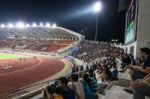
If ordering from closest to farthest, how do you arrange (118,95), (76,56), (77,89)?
(77,89) < (118,95) < (76,56)

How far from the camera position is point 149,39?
789 inches

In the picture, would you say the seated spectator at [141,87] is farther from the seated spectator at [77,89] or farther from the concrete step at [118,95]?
the concrete step at [118,95]

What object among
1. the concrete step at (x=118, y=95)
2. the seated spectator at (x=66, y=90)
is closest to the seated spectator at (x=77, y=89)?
the seated spectator at (x=66, y=90)

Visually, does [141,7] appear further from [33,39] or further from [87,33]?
[87,33]

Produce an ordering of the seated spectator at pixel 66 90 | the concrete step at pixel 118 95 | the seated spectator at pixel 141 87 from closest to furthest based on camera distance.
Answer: the seated spectator at pixel 141 87 < the seated spectator at pixel 66 90 < the concrete step at pixel 118 95

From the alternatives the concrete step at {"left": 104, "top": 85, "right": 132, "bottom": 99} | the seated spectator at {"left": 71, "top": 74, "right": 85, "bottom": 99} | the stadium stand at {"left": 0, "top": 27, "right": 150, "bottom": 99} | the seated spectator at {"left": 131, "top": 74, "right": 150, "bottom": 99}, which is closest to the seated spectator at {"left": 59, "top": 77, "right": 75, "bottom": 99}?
the stadium stand at {"left": 0, "top": 27, "right": 150, "bottom": 99}

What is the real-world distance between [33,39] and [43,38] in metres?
3.24

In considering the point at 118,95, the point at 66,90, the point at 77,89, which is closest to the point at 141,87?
the point at 77,89

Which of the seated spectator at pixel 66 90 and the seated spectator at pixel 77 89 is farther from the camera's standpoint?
the seated spectator at pixel 77 89

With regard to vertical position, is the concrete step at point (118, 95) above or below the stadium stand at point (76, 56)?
below

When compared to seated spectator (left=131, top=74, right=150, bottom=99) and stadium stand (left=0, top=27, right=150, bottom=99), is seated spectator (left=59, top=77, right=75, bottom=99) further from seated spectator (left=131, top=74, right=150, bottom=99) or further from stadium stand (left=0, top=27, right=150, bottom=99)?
seated spectator (left=131, top=74, right=150, bottom=99)

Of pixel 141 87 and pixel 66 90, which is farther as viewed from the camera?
pixel 66 90

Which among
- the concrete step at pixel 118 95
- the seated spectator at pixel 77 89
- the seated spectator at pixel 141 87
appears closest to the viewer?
the seated spectator at pixel 141 87

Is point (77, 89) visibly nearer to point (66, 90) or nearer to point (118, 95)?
point (66, 90)
